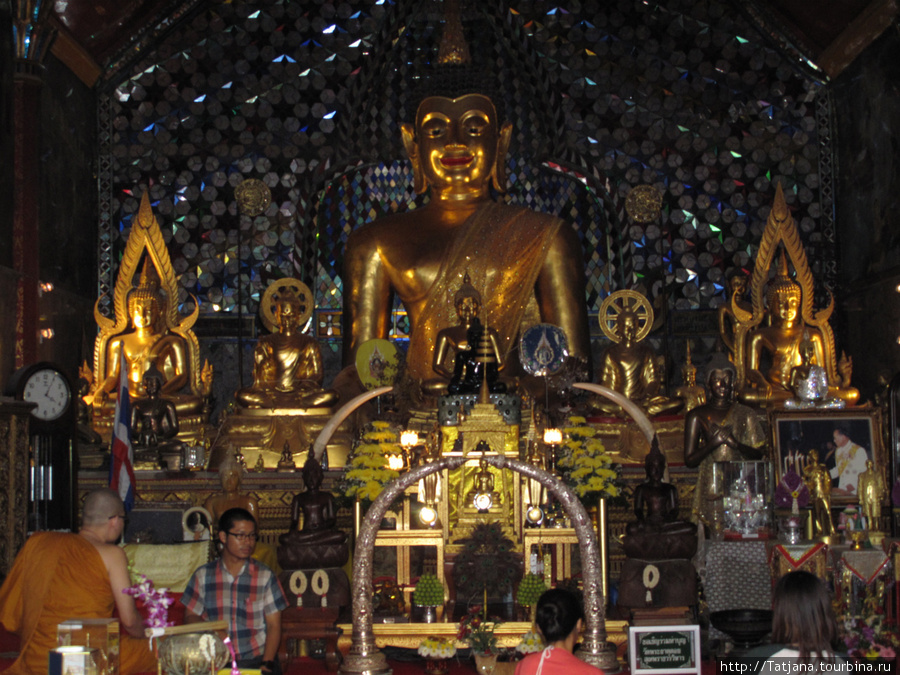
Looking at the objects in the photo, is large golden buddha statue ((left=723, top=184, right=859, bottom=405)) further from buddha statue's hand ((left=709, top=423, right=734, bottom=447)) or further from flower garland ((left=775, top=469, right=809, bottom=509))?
flower garland ((left=775, top=469, right=809, bottom=509))

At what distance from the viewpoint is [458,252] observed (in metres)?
9.46

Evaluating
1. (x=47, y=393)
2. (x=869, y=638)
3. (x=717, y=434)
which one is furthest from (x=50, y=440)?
(x=869, y=638)

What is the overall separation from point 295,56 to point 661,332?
169 inches

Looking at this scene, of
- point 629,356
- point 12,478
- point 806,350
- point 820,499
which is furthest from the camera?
point 629,356

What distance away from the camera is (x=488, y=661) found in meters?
4.95

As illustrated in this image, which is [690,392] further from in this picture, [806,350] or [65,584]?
[65,584]

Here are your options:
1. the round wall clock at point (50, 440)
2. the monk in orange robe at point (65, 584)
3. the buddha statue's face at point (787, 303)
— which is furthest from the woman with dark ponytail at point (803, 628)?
the buddha statue's face at point (787, 303)

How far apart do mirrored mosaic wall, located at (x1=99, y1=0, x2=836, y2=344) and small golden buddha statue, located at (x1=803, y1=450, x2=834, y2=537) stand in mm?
4334

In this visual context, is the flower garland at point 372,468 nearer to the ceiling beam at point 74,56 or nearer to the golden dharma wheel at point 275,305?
the golden dharma wheel at point 275,305

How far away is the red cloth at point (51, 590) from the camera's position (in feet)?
13.3

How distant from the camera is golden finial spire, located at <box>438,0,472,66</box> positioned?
998 centimetres

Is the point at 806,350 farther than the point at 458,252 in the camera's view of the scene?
No

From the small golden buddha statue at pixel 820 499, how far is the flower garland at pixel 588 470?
1.05 meters

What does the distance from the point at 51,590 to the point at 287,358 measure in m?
5.47
